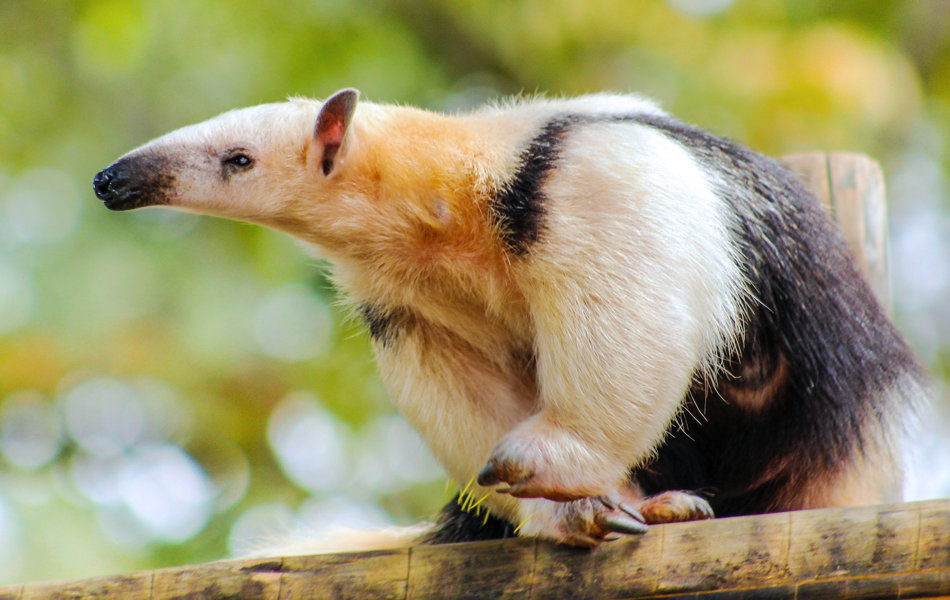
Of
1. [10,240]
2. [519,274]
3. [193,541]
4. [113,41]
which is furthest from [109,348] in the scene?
[519,274]

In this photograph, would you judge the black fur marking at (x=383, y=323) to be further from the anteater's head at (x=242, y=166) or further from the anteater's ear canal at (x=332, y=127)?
the anteater's ear canal at (x=332, y=127)

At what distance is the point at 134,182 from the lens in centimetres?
436

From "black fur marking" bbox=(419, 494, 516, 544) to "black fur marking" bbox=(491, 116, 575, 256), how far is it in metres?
1.58

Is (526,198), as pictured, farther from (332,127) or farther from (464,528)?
(464,528)

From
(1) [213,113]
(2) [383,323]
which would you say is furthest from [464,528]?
(1) [213,113]

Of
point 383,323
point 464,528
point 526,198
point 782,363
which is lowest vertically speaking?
point 464,528

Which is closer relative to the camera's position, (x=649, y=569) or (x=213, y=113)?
(x=649, y=569)

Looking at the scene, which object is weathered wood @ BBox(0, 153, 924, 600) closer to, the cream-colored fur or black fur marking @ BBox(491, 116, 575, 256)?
the cream-colored fur

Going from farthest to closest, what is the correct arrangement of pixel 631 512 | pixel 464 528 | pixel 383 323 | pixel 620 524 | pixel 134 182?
1. pixel 464 528
2. pixel 383 323
3. pixel 134 182
4. pixel 631 512
5. pixel 620 524

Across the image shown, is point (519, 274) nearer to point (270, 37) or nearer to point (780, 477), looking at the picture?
point (780, 477)

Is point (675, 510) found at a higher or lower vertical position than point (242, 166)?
lower

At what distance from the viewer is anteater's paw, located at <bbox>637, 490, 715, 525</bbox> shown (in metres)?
4.12

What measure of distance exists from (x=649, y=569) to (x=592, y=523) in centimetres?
27

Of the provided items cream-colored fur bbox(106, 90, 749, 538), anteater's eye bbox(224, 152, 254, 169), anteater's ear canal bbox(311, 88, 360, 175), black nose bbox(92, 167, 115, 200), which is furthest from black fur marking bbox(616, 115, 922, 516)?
black nose bbox(92, 167, 115, 200)
